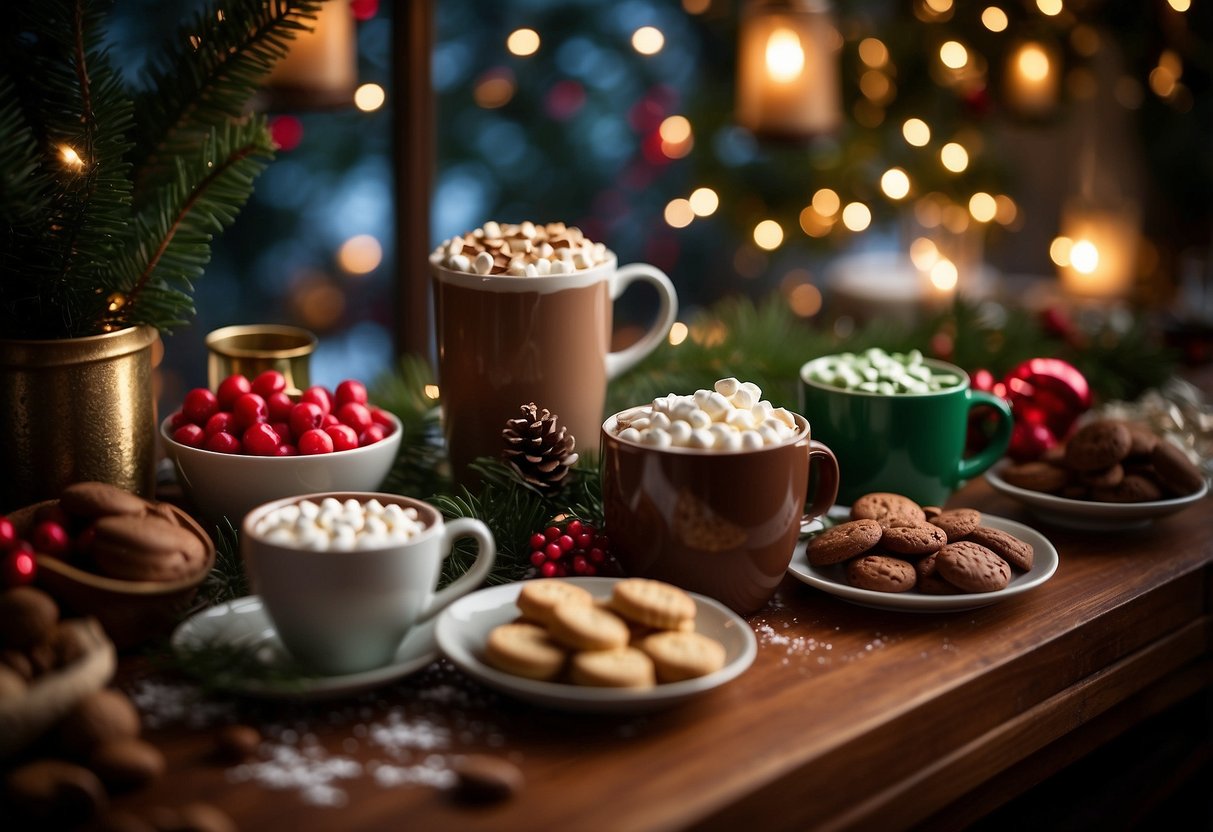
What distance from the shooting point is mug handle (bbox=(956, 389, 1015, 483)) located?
1.09 m

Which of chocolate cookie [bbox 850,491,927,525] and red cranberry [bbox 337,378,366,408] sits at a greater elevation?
red cranberry [bbox 337,378,366,408]

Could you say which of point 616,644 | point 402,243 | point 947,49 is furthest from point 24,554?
point 947,49

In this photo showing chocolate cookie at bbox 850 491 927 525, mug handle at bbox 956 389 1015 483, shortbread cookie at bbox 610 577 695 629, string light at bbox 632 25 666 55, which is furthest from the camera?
string light at bbox 632 25 666 55

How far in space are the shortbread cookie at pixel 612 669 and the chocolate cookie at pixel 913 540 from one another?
0.27m

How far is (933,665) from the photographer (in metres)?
0.82

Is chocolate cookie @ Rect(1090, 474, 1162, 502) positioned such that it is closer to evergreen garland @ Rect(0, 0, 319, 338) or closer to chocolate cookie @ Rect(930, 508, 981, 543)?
chocolate cookie @ Rect(930, 508, 981, 543)

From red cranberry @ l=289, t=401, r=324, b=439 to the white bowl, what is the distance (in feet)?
0.12

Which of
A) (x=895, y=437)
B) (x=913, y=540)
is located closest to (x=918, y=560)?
(x=913, y=540)

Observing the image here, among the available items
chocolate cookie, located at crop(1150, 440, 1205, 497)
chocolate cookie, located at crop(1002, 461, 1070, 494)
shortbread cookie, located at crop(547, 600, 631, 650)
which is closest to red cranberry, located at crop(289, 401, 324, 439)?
shortbread cookie, located at crop(547, 600, 631, 650)

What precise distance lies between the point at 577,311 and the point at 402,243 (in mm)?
884

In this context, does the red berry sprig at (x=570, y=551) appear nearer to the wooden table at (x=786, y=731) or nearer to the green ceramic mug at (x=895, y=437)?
the wooden table at (x=786, y=731)

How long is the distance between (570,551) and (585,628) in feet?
0.62

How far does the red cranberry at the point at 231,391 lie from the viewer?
1003 millimetres

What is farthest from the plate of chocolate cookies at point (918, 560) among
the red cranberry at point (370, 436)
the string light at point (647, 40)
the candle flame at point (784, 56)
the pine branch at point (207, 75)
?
the string light at point (647, 40)
